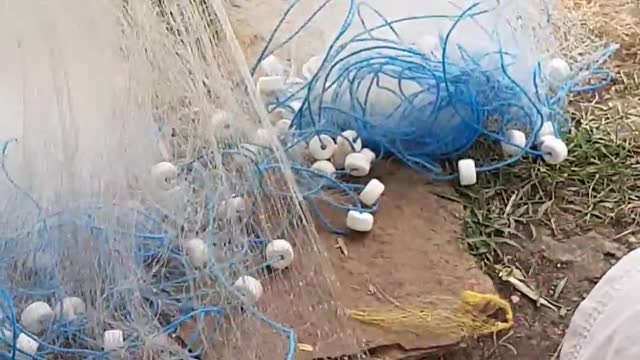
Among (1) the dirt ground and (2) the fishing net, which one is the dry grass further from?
(2) the fishing net

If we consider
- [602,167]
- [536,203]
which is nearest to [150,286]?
[536,203]

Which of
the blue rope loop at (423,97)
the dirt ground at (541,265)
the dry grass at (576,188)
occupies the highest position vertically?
the blue rope loop at (423,97)

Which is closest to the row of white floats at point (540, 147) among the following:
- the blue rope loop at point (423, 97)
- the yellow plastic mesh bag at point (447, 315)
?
the blue rope loop at point (423, 97)

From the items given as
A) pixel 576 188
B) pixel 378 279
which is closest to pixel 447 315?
pixel 378 279

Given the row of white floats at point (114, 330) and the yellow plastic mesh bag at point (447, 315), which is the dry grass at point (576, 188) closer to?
the yellow plastic mesh bag at point (447, 315)

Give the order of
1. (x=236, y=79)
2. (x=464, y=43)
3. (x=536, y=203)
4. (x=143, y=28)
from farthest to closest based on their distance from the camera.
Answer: (x=464, y=43), (x=536, y=203), (x=236, y=79), (x=143, y=28)

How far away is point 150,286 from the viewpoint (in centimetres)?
151

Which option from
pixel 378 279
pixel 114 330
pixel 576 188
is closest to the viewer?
pixel 114 330

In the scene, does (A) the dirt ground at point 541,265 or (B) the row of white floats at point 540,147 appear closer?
(A) the dirt ground at point 541,265

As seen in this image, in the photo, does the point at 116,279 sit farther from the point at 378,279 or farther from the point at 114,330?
the point at 378,279

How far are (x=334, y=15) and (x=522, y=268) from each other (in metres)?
0.56

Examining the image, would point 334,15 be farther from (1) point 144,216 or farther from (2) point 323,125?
(1) point 144,216

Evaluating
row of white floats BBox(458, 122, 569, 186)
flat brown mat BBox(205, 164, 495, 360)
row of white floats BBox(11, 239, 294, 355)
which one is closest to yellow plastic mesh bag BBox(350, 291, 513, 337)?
flat brown mat BBox(205, 164, 495, 360)

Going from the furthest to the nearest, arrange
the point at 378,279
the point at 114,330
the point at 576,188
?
the point at 576,188 < the point at 378,279 < the point at 114,330
